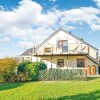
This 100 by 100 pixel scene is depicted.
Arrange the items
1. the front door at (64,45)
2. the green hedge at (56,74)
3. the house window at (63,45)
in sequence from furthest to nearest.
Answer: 1. the house window at (63,45)
2. the front door at (64,45)
3. the green hedge at (56,74)

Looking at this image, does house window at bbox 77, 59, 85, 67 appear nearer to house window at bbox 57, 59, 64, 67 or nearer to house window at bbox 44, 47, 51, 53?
house window at bbox 57, 59, 64, 67

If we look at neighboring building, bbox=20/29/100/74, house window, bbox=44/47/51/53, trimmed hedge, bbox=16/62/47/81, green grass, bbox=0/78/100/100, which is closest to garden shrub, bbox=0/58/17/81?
trimmed hedge, bbox=16/62/47/81

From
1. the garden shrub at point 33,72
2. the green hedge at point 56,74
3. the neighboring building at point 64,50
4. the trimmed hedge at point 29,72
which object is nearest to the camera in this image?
the green hedge at point 56,74

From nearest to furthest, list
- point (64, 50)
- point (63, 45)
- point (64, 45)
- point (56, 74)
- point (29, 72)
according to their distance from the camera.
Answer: point (56, 74) < point (29, 72) < point (64, 50) < point (64, 45) < point (63, 45)

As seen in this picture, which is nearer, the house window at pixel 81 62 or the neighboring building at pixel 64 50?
the neighboring building at pixel 64 50

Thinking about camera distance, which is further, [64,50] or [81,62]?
[81,62]

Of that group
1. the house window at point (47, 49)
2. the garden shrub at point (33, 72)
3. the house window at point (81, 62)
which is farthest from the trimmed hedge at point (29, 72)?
the house window at point (81, 62)

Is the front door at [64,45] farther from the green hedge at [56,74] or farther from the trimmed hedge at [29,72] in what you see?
the green hedge at [56,74]

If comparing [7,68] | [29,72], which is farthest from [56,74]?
[7,68]

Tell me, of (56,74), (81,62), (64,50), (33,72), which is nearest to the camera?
(56,74)

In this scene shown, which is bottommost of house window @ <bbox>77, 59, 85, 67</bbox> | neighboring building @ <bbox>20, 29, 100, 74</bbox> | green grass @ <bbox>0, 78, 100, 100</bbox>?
green grass @ <bbox>0, 78, 100, 100</bbox>

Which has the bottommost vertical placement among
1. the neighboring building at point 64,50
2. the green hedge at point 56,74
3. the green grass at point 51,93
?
the green grass at point 51,93

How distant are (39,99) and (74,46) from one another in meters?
29.2

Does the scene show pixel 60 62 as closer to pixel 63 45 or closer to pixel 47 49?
pixel 63 45
